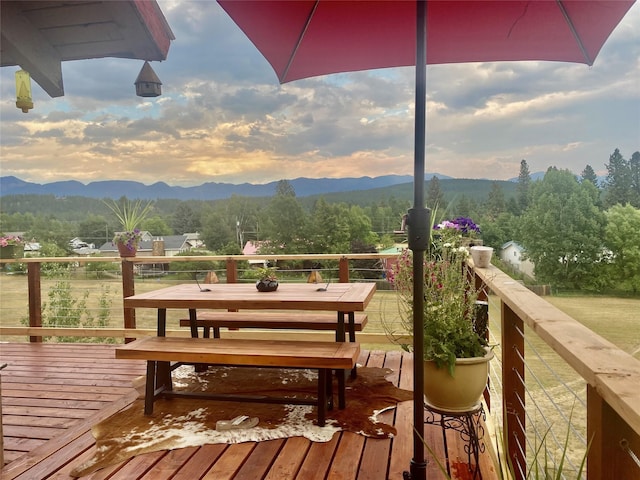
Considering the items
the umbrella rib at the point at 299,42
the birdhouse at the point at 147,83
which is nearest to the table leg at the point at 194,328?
the birdhouse at the point at 147,83

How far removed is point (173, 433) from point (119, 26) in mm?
2574

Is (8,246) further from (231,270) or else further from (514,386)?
(514,386)

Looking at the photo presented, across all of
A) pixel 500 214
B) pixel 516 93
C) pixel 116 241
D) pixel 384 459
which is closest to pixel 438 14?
pixel 384 459

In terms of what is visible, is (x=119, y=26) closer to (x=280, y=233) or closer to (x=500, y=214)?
(x=280, y=233)

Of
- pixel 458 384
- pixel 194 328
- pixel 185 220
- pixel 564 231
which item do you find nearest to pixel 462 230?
pixel 458 384

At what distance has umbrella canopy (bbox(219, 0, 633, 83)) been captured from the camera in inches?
73.2

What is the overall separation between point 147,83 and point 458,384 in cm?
330

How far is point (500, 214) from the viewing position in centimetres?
705

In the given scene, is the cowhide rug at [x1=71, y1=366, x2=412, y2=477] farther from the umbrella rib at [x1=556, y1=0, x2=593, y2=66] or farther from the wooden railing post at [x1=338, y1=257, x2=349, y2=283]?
the umbrella rib at [x1=556, y1=0, x2=593, y2=66]

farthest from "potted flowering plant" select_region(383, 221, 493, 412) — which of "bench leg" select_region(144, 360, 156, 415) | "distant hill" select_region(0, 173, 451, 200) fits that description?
"distant hill" select_region(0, 173, 451, 200)

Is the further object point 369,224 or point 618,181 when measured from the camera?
point 618,181

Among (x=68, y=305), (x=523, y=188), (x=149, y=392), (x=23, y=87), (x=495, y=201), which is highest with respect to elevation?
(x=23, y=87)

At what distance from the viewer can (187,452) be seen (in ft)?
7.32

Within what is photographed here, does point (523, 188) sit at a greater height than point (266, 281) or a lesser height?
greater
